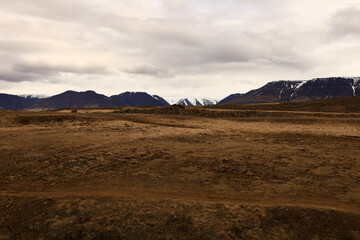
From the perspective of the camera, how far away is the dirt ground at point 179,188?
898 cm

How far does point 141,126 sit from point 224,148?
1199 cm

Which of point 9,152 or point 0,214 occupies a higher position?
point 9,152

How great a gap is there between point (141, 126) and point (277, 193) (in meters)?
18.8

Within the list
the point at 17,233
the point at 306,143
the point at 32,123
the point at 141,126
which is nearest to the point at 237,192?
the point at 17,233

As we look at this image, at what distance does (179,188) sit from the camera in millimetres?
11883

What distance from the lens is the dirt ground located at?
29.5 feet

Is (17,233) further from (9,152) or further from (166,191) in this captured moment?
(9,152)

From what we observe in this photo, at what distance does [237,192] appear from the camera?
37.5ft

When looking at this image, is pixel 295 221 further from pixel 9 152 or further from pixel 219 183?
pixel 9 152

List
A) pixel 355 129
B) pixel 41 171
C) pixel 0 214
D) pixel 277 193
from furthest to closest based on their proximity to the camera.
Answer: pixel 355 129 → pixel 41 171 → pixel 277 193 → pixel 0 214

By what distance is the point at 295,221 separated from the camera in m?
9.06

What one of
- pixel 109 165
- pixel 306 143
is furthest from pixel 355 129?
pixel 109 165

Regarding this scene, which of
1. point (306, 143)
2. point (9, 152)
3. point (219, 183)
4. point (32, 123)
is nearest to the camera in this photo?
point (219, 183)

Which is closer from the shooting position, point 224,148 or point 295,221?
point 295,221
